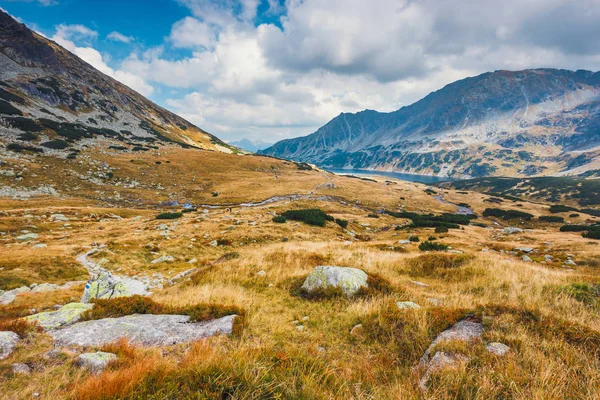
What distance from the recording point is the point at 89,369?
3959 mm

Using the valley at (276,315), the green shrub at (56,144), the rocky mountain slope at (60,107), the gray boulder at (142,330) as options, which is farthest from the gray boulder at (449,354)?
the green shrub at (56,144)

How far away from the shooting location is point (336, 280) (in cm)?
894

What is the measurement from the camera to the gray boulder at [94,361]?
399 cm

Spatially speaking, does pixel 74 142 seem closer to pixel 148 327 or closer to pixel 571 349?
pixel 148 327

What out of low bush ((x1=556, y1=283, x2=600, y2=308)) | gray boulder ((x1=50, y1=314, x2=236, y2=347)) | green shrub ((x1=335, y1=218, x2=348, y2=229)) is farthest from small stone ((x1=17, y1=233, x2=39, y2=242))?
low bush ((x1=556, y1=283, x2=600, y2=308))

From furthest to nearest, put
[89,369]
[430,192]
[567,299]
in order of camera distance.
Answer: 1. [430,192]
2. [567,299]
3. [89,369]

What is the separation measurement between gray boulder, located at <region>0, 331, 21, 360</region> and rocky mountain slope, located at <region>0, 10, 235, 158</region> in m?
67.7

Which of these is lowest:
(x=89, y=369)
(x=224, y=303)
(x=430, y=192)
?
(x=430, y=192)

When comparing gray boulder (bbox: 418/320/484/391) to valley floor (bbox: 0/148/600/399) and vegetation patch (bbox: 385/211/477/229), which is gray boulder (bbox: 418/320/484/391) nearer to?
valley floor (bbox: 0/148/600/399)

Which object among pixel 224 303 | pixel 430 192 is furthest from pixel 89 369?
pixel 430 192

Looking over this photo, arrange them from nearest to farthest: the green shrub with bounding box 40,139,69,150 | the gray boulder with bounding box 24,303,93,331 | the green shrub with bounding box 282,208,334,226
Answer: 1. the gray boulder with bounding box 24,303,93,331
2. the green shrub with bounding box 282,208,334,226
3. the green shrub with bounding box 40,139,69,150

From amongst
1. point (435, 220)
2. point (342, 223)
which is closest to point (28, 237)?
point (342, 223)

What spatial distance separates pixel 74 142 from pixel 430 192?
104673 millimetres

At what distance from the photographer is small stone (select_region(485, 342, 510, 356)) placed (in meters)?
4.25
